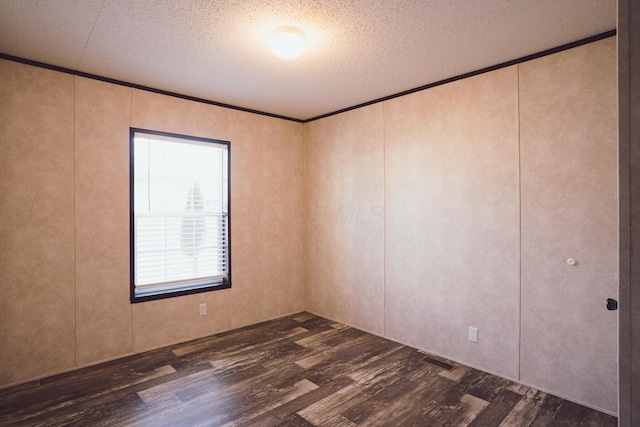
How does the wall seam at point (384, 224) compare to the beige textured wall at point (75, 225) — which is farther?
the wall seam at point (384, 224)

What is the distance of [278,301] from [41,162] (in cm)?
291

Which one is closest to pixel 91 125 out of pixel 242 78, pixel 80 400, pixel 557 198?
pixel 242 78

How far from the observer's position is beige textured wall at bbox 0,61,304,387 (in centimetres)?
278

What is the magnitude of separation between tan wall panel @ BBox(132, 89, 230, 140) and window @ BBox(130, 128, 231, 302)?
3.2 inches

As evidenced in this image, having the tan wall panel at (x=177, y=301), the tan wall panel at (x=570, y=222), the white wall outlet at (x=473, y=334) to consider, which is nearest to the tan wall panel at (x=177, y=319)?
the tan wall panel at (x=177, y=301)

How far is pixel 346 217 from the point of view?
4.28 meters

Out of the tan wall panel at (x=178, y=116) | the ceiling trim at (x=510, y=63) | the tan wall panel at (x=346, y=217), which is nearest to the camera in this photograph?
the ceiling trim at (x=510, y=63)

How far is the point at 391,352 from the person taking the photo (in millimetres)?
3439

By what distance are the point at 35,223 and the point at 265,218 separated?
2.27m

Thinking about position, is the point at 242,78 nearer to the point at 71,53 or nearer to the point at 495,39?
the point at 71,53

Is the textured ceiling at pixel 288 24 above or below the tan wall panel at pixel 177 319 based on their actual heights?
above

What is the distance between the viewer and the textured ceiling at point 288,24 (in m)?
2.11

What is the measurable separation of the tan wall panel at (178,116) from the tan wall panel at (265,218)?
7.3 inches

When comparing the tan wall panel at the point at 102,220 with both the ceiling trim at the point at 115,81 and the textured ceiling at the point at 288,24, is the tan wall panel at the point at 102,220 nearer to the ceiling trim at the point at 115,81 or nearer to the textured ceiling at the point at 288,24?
the ceiling trim at the point at 115,81
